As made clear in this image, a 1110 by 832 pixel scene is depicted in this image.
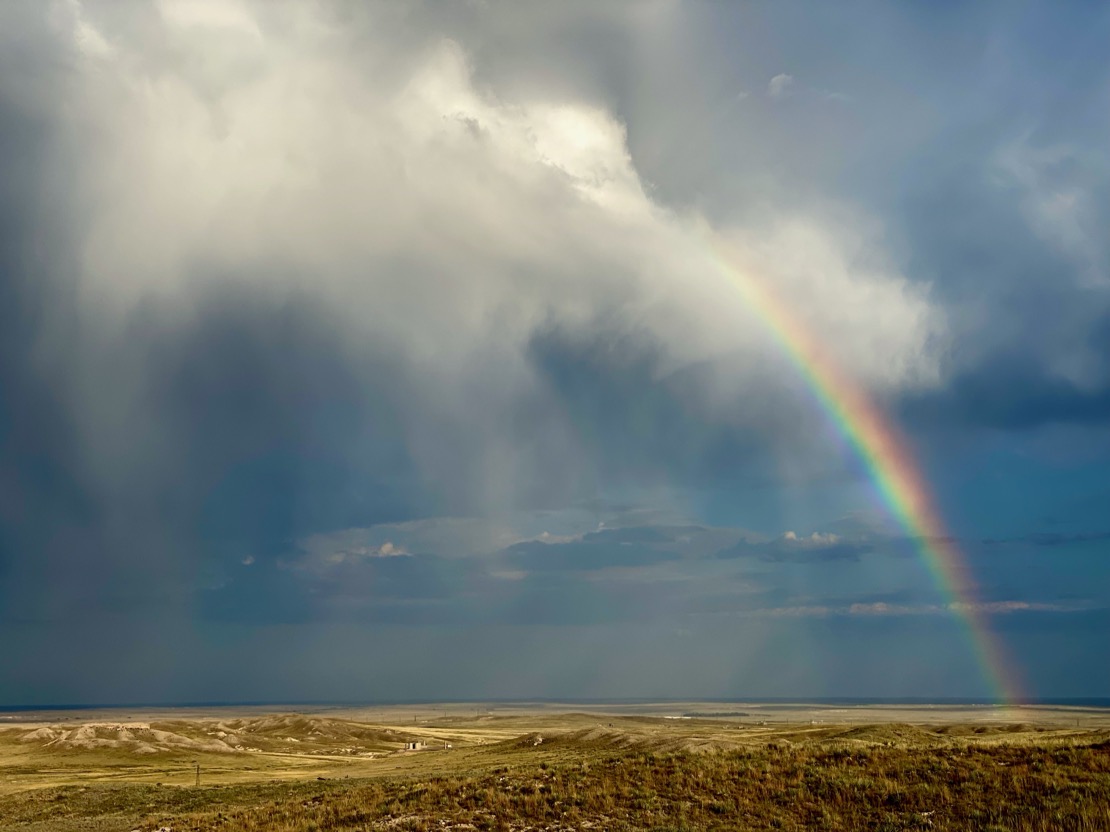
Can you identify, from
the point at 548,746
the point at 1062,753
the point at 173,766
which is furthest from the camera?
the point at 173,766

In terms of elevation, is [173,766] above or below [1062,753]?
below

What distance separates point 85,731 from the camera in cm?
13675

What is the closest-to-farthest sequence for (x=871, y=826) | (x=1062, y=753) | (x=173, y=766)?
(x=871, y=826) < (x=1062, y=753) < (x=173, y=766)

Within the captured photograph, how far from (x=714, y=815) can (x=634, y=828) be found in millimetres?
3050

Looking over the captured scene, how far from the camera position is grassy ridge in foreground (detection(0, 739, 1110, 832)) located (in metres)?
28.6

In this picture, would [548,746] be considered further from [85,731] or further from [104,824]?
[85,731]

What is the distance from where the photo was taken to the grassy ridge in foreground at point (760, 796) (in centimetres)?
2856

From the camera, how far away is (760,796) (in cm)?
3209

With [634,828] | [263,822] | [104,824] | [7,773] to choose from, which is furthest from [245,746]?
[634,828]

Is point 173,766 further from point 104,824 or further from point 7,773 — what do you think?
point 104,824

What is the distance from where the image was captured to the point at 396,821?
3184cm

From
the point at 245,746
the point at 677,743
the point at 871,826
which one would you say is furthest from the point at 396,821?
the point at 245,746

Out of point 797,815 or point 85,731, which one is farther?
point 85,731

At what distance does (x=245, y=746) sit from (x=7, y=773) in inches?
1721
